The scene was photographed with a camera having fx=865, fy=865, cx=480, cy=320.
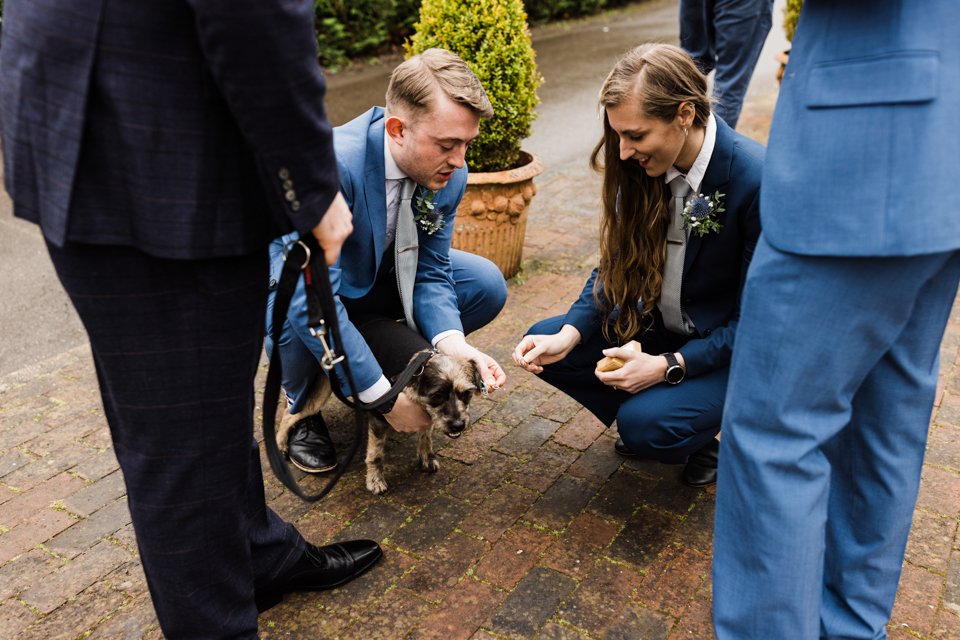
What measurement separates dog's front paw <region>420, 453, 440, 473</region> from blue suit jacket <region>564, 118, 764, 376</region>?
1.10 m

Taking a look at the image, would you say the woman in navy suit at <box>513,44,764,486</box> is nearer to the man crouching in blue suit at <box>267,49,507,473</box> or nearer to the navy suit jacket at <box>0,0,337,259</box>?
the man crouching in blue suit at <box>267,49,507,473</box>

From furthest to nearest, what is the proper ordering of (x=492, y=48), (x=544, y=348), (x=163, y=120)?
(x=492, y=48)
(x=544, y=348)
(x=163, y=120)

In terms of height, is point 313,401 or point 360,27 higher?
point 360,27

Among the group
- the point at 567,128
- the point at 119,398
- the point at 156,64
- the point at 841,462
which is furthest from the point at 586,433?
the point at 567,128

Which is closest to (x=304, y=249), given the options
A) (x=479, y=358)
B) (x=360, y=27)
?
(x=479, y=358)

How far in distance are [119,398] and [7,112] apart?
658mm

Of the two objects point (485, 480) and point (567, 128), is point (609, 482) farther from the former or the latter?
point (567, 128)

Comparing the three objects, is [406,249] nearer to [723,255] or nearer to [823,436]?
[723,255]

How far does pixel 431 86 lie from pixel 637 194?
845 millimetres

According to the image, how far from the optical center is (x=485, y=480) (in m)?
3.49

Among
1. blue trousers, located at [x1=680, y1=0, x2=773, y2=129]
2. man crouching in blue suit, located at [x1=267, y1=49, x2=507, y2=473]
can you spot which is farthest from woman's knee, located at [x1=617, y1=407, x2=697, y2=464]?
blue trousers, located at [x1=680, y1=0, x2=773, y2=129]

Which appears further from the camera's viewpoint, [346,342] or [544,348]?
[544,348]

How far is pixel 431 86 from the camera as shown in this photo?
10.1 ft

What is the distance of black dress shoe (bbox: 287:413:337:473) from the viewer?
357 centimetres
